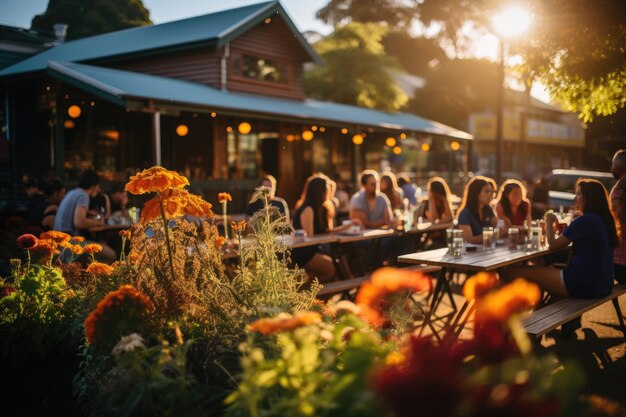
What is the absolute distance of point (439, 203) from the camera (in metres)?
9.66

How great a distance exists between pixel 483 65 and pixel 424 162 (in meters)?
8.99

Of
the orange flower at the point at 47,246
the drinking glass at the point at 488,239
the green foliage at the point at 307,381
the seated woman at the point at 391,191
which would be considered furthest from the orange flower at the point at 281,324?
the seated woman at the point at 391,191

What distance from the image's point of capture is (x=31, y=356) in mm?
3896

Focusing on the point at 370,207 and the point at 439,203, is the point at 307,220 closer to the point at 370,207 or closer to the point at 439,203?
the point at 370,207

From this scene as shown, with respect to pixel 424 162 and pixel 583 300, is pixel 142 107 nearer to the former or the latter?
pixel 583 300

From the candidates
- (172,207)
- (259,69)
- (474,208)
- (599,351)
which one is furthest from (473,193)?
(259,69)

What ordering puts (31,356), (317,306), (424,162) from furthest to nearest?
(424,162)
(31,356)
(317,306)

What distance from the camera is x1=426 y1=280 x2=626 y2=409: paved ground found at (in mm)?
4656

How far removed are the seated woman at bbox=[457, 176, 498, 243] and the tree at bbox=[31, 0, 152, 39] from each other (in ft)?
70.8

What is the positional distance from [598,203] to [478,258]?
→ 117cm

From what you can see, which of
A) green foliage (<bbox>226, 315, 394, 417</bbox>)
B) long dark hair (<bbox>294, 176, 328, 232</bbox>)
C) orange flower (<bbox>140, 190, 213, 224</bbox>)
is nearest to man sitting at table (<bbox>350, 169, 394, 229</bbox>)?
long dark hair (<bbox>294, 176, 328, 232</bbox>)

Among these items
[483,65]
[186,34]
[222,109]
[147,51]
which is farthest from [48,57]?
[483,65]

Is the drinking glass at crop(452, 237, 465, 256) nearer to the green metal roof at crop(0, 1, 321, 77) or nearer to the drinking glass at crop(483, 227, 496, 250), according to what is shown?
the drinking glass at crop(483, 227, 496, 250)

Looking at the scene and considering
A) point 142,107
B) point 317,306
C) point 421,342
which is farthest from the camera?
point 142,107
